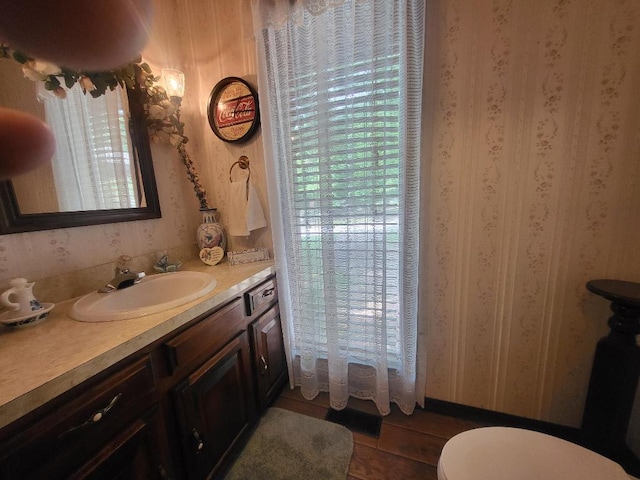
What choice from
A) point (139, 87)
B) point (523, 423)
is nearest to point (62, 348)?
point (139, 87)

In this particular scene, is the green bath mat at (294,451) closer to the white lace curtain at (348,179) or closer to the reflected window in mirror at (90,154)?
the white lace curtain at (348,179)

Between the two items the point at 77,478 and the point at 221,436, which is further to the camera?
the point at 221,436

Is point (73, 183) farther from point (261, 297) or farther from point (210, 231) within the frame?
point (261, 297)

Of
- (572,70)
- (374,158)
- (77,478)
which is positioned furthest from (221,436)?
(572,70)

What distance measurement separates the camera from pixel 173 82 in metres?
1.27

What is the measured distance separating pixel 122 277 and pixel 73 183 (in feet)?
1.35

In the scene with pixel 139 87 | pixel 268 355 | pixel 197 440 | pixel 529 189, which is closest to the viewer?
pixel 197 440

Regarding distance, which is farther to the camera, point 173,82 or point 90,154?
point 173,82

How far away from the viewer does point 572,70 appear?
871mm

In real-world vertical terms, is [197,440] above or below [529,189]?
below

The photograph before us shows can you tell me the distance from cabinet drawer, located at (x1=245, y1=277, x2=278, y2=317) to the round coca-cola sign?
82 cm

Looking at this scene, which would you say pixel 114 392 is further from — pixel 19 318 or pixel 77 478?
pixel 19 318

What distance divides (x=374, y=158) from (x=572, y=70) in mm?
741

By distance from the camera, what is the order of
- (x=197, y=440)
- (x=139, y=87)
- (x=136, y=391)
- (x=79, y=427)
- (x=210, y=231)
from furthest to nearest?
(x=210, y=231), (x=139, y=87), (x=197, y=440), (x=136, y=391), (x=79, y=427)
